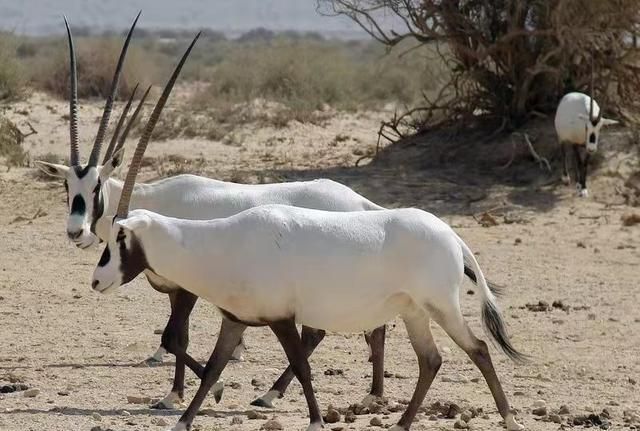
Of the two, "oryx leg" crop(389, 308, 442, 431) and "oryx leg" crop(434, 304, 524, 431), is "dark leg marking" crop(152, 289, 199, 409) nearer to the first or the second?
"oryx leg" crop(389, 308, 442, 431)

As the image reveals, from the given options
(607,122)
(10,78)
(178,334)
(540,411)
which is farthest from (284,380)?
(10,78)

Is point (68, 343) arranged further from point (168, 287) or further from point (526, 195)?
point (526, 195)

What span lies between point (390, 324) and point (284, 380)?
8.33 ft

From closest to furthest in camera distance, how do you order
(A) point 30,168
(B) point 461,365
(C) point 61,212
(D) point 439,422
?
(D) point 439,422
(B) point 461,365
(C) point 61,212
(A) point 30,168

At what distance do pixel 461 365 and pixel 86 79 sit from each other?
1882cm

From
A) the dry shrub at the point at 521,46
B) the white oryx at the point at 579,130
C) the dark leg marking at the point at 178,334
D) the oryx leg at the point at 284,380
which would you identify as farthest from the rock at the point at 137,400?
the dry shrub at the point at 521,46

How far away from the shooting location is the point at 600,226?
50.2 feet

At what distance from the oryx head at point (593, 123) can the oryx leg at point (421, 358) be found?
413 inches

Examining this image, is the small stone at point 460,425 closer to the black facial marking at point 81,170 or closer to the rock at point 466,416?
the rock at point 466,416

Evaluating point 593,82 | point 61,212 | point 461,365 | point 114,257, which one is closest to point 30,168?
point 61,212

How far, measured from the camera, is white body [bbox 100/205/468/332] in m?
6.84

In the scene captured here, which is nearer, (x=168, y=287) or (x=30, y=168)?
(x=168, y=287)

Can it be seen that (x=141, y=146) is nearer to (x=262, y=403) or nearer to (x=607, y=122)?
(x=262, y=403)

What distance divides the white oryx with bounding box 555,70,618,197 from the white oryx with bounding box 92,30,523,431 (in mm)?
10292
